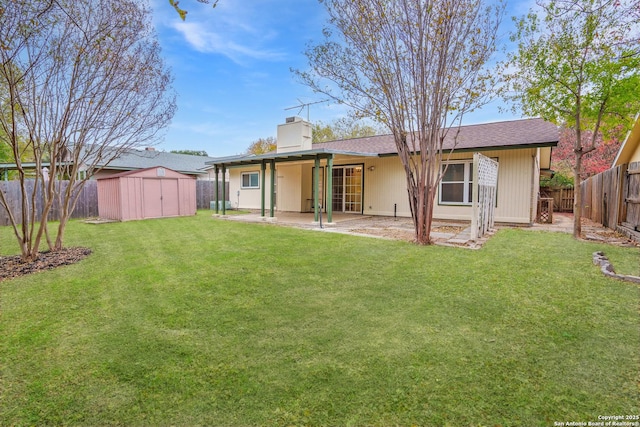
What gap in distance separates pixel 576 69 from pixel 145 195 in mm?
13352

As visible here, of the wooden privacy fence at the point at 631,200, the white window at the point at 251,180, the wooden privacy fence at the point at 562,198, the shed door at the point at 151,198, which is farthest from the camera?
the wooden privacy fence at the point at 562,198

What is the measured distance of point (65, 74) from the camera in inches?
206

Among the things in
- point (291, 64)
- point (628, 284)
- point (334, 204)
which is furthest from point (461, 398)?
point (334, 204)

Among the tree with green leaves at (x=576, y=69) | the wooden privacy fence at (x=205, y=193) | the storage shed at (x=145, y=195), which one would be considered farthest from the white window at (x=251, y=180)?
the tree with green leaves at (x=576, y=69)

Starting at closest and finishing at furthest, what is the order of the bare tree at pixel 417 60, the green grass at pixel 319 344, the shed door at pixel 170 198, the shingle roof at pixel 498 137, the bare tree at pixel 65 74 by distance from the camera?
the green grass at pixel 319 344 → the bare tree at pixel 65 74 → the bare tree at pixel 417 60 → the shingle roof at pixel 498 137 → the shed door at pixel 170 198

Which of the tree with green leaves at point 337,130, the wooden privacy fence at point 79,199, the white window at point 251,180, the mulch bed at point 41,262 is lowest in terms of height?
the mulch bed at point 41,262

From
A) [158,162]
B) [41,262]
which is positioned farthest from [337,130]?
[41,262]

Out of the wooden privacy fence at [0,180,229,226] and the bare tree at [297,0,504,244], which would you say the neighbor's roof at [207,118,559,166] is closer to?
the bare tree at [297,0,504,244]

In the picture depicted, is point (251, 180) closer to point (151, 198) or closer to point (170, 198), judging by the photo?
point (170, 198)

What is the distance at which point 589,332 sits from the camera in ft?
8.70

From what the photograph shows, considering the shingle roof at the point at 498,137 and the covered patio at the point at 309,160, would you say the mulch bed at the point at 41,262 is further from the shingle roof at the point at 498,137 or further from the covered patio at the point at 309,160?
the shingle roof at the point at 498,137

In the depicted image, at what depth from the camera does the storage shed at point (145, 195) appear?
449 inches

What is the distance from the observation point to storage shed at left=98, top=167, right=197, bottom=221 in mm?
11406

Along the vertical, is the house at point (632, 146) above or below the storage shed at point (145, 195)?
above
